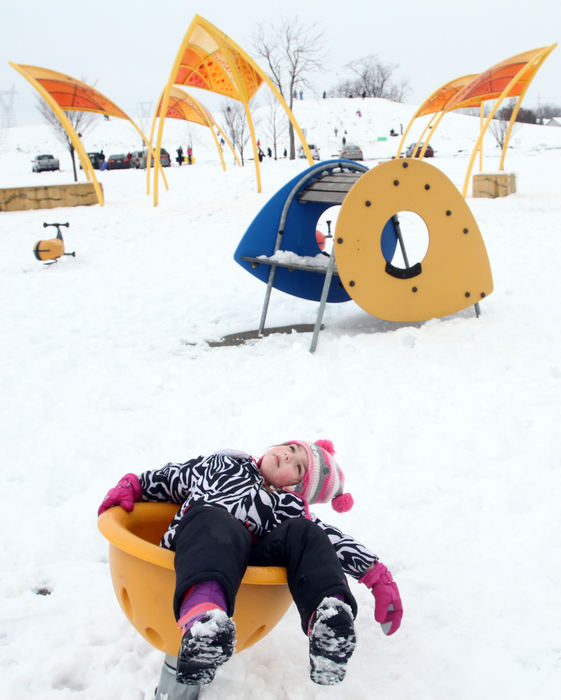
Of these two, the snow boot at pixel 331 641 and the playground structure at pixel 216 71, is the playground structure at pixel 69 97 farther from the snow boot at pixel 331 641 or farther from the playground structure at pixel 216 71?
the snow boot at pixel 331 641

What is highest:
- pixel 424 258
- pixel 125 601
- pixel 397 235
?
pixel 397 235

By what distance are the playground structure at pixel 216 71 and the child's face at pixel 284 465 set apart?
10.9m

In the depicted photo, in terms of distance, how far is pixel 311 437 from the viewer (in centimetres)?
329

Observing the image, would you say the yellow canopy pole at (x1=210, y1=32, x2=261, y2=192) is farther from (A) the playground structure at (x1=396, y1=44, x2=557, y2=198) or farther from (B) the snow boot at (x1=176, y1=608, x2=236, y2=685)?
(B) the snow boot at (x1=176, y1=608, x2=236, y2=685)

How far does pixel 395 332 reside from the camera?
4.58 m

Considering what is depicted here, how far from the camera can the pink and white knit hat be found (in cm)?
195

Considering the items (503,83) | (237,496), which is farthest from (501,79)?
(237,496)

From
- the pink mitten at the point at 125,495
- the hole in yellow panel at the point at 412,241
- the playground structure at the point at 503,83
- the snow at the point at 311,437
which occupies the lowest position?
the snow at the point at 311,437

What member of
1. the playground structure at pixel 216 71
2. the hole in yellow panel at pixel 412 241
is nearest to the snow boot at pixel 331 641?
the hole in yellow panel at pixel 412 241

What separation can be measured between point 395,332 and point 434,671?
3030 millimetres

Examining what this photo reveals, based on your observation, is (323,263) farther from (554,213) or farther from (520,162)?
(520,162)

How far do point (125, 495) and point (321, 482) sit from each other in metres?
0.61

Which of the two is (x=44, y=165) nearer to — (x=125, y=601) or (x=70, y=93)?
(x=70, y=93)

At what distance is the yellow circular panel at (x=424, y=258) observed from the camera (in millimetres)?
4453
